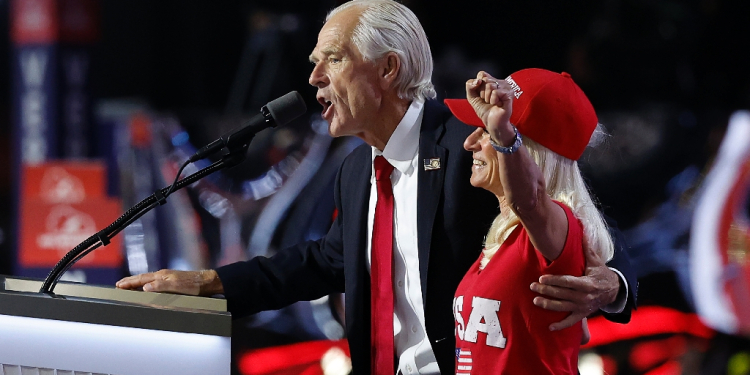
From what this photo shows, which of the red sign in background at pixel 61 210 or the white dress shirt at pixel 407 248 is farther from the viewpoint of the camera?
the red sign in background at pixel 61 210

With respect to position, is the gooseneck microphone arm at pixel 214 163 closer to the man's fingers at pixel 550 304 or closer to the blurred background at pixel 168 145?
the man's fingers at pixel 550 304

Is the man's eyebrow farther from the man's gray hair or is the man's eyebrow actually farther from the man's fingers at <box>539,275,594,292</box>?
the man's fingers at <box>539,275,594,292</box>

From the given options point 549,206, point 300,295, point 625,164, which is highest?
point 549,206

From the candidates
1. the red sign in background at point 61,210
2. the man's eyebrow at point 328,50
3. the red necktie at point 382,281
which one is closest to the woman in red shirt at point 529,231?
the red necktie at point 382,281

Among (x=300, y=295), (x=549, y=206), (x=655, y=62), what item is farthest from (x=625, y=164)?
(x=549, y=206)

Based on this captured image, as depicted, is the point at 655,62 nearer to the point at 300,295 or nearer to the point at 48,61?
the point at 300,295

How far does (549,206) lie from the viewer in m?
1.23

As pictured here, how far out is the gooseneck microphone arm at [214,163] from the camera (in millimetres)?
1414

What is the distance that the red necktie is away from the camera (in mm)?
1821

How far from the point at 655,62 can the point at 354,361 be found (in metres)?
1.67

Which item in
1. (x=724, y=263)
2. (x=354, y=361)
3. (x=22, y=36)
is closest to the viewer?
(x=354, y=361)

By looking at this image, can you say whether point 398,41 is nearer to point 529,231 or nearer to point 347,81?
point 347,81

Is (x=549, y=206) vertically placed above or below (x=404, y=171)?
above

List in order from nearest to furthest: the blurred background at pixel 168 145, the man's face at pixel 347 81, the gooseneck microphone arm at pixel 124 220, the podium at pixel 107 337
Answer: the podium at pixel 107 337, the gooseneck microphone arm at pixel 124 220, the man's face at pixel 347 81, the blurred background at pixel 168 145
